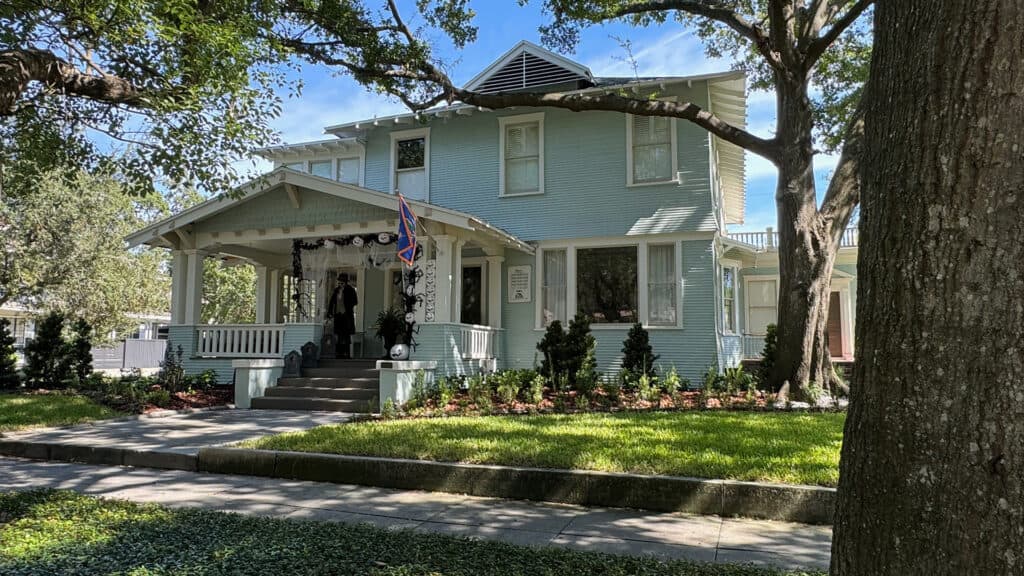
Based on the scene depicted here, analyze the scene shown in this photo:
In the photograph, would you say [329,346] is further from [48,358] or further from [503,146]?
[48,358]

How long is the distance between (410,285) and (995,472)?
1022 centimetres

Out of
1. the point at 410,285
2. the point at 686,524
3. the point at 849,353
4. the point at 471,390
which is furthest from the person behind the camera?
the point at 849,353

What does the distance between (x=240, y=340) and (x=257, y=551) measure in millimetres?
10527

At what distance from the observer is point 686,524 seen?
4.47m

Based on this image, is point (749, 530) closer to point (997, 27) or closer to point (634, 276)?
point (997, 27)

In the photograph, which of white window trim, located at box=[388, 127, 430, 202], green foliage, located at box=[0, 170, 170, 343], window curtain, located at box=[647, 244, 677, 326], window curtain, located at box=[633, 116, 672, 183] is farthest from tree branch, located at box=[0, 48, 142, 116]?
green foliage, located at box=[0, 170, 170, 343]

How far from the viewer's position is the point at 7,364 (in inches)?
526

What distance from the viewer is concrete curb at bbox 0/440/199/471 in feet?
21.5

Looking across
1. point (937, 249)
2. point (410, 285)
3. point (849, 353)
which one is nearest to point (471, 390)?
point (410, 285)

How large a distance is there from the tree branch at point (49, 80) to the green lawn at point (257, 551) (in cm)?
400

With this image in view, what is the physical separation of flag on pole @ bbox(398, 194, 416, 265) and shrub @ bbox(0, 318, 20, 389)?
989 centimetres

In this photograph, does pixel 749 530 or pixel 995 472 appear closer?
pixel 995 472

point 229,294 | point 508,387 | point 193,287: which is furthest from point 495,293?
point 229,294

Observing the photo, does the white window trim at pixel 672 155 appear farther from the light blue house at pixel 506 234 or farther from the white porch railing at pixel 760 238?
the white porch railing at pixel 760 238
